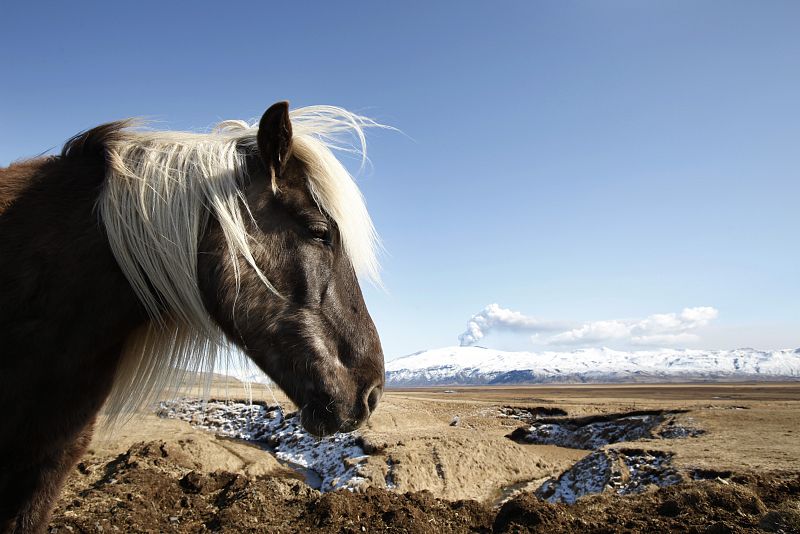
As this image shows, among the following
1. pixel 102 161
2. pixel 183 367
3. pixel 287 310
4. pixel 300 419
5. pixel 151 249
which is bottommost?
pixel 300 419

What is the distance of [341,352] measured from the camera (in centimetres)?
204

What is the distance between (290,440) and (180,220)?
13194mm

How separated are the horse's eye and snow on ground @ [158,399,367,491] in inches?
284

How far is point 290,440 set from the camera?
13.8 meters

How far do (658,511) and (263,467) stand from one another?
27.0 ft

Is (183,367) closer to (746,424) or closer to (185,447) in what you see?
(185,447)

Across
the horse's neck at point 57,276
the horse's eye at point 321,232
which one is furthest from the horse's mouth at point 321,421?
the horse's neck at point 57,276

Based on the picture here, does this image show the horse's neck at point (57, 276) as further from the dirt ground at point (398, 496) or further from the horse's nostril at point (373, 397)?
the horse's nostril at point (373, 397)

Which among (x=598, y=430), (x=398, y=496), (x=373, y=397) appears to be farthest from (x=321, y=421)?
(x=598, y=430)

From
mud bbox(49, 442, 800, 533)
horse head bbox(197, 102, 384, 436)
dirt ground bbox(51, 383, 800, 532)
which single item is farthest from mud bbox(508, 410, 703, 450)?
horse head bbox(197, 102, 384, 436)

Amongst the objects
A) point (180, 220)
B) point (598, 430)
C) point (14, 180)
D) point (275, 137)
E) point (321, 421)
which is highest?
point (275, 137)

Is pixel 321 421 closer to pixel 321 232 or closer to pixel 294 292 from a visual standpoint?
pixel 294 292

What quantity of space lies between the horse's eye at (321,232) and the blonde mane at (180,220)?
7cm

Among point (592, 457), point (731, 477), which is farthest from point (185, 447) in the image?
point (731, 477)
